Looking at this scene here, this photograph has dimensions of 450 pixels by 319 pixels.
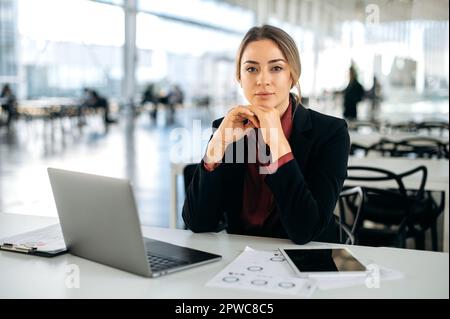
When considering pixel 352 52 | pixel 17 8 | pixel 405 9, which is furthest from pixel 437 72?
pixel 17 8

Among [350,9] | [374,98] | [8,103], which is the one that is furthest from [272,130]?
[8,103]

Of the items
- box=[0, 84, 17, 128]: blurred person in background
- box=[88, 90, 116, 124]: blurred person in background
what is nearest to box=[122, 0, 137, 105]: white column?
box=[88, 90, 116, 124]: blurred person in background

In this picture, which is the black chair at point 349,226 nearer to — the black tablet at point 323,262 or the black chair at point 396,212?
the black chair at point 396,212

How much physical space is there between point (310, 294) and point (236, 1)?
16291 mm

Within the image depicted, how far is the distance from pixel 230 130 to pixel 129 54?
521 inches

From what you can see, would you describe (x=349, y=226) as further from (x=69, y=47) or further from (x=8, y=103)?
(x=69, y=47)

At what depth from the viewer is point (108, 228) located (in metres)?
1.21

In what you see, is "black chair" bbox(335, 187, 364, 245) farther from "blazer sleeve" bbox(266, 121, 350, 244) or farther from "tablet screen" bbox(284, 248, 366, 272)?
"tablet screen" bbox(284, 248, 366, 272)

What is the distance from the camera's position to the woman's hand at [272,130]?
1537 mm

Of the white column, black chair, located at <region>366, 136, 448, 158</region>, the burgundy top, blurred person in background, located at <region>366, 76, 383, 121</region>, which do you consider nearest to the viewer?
the burgundy top

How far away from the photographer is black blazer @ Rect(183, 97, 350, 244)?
151cm

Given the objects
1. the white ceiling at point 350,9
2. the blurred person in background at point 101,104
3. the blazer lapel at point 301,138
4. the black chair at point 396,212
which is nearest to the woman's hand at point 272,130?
the blazer lapel at point 301,138

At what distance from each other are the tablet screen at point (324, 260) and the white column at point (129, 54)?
12922mm

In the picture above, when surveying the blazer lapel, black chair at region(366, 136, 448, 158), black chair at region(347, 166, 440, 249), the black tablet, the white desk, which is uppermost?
the blazer lapel
